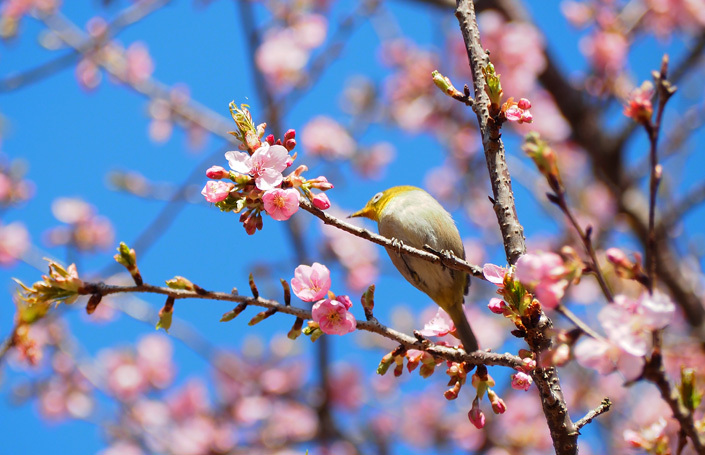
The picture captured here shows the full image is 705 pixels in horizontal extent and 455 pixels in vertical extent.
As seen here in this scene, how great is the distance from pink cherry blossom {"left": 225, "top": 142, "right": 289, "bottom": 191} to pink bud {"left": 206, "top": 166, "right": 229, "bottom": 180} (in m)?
0.04

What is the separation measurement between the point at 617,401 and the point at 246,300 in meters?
7.68

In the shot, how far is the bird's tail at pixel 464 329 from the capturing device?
123 inches

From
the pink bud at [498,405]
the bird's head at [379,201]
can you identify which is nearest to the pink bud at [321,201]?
the pink bud at [498,405]

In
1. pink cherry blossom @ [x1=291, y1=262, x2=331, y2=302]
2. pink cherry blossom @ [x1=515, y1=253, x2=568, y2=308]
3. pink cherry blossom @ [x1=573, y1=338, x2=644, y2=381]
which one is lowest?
pink cherry blossom @ [x1=573, y1=338, x2=644, y2=381]

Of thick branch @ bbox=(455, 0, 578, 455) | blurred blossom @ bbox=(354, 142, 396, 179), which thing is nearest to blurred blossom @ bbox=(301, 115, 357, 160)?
blurred blossom @ bbox=(354, 142, 396, 179)

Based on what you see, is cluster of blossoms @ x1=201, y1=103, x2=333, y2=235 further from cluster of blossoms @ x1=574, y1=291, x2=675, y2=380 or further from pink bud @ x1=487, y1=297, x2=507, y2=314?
cluster of blossoms @ x1=574, y1=291, x2=675, y2=380

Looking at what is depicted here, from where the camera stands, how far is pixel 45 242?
23.5 ft

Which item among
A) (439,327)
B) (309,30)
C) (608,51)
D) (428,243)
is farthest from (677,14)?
(439,327)

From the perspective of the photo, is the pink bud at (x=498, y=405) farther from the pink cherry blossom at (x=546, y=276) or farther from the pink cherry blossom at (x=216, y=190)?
the pink cherry blossom at (x=216, y=190)

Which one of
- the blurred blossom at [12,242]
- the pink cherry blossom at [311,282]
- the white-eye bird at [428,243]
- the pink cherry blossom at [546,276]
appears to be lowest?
the pink cherry blossom at [546,276]

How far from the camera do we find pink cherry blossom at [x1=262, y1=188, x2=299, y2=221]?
5.62ft

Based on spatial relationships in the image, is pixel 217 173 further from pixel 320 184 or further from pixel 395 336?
pixel 395 336

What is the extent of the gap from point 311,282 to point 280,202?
0.29 m

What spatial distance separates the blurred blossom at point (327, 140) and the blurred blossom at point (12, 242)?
3768 millimetres
